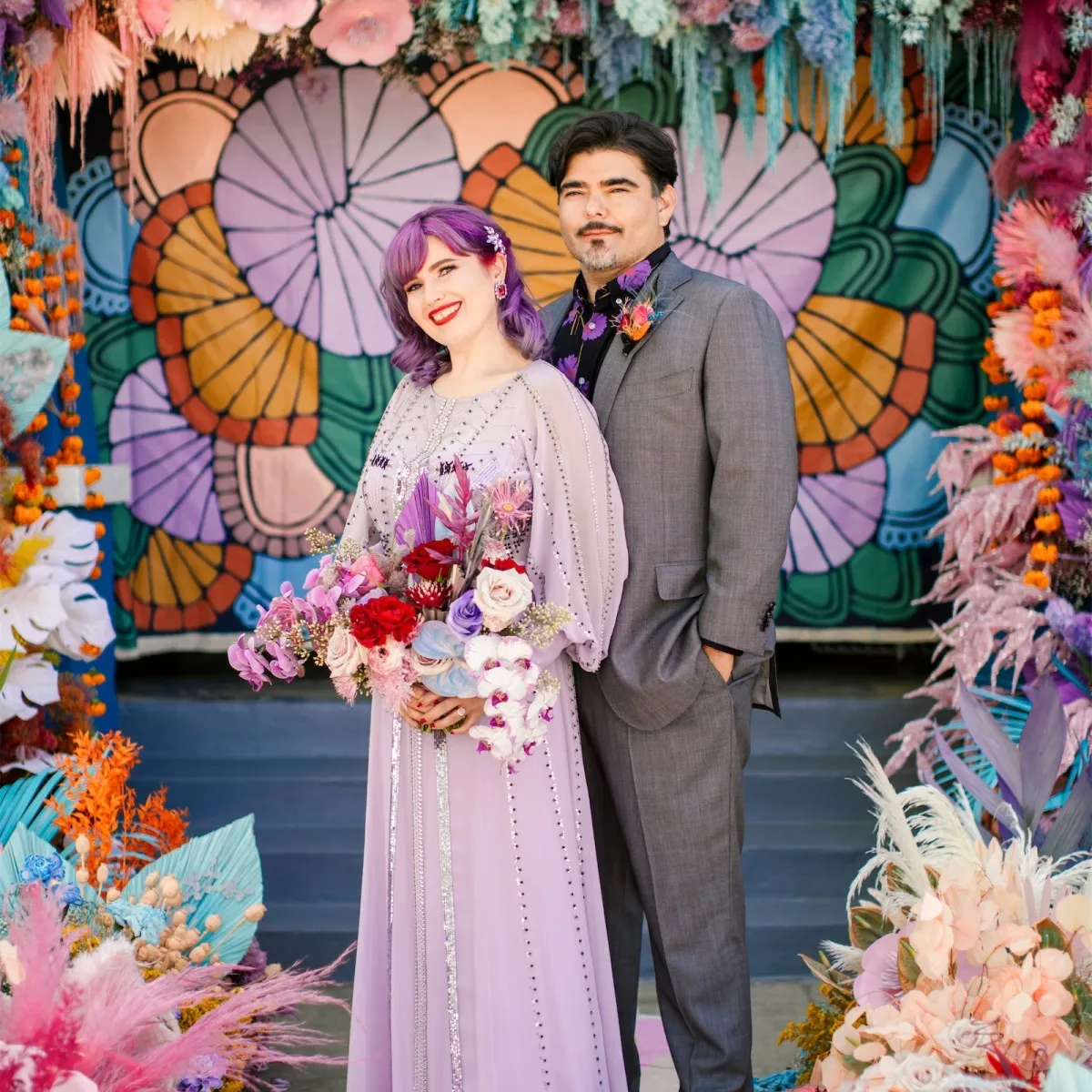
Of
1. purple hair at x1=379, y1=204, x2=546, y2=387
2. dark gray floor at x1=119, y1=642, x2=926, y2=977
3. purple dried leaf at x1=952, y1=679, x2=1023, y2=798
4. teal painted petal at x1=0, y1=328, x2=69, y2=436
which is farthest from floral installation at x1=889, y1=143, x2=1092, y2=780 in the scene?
teal painted petal at x1=0, y1=328, x2=69, y2=436

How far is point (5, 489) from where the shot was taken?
3.53 m

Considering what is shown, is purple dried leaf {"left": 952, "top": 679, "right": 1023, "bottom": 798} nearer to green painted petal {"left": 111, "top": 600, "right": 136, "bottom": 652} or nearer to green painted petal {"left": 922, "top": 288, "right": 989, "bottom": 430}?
green painted petal {"left": 922, "top": 288, "right": 989, "bottom": 430}

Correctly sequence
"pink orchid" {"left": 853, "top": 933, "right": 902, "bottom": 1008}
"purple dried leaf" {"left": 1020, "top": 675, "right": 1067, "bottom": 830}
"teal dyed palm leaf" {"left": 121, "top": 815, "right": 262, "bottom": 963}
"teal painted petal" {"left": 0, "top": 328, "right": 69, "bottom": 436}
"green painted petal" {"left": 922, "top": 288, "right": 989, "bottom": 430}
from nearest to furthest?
"pink orchid" {"left": 853, "top": 933, "right": 902, "bottom": 1008}, "purple dried leaf" {"left": 1020, "top": 675, "right": 1067, "bottom": 830}, "teal dyed palm leaf" {"left": 121, "top": 815, "right": 262, "bottom": 963}, "teal painted petal" {"left": 0, "top": 328, "right": 69, "bottom": 436}, "green painted petal" {"left": 922, "top": 288, "right": 989, "bottom": 430}

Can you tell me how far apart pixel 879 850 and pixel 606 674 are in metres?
0.66

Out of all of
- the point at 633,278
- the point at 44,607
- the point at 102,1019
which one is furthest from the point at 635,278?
the point at 44,607

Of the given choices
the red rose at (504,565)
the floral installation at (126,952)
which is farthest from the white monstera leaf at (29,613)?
the red rose at (504,565)

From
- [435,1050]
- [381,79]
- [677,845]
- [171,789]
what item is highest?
[381,79]

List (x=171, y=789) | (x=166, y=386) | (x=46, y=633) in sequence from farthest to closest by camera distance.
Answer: (x=166, y=386) < (x=171, y=789) < (x=46, y=633)

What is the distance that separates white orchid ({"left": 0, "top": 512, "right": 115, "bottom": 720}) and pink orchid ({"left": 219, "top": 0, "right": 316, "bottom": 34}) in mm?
1579

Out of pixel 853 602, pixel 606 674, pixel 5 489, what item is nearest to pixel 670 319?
pixel 606 674

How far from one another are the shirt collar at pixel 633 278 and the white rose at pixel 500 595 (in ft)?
2.47

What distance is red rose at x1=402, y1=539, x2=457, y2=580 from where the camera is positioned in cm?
200

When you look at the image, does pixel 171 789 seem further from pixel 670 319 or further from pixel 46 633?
pixel 670 319

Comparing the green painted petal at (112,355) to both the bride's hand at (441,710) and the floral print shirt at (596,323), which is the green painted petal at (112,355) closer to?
the floral print shirt at (596,323)
